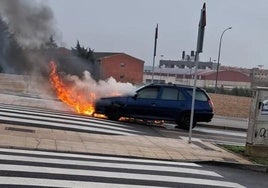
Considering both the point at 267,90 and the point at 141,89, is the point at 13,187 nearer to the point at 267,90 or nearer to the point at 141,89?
the point at 267,90

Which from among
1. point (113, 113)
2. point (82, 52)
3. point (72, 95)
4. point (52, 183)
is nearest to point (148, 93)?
point (113, 113)

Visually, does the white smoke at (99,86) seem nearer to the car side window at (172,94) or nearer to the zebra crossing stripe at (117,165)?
the car side window at (172,94)

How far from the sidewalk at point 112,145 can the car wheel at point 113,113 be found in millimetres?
4023

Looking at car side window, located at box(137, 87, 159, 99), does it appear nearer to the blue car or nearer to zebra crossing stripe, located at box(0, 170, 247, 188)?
the blue car

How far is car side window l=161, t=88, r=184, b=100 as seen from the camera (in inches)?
765

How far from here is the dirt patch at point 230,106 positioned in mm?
30906

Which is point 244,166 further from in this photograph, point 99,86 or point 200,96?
point 99,86

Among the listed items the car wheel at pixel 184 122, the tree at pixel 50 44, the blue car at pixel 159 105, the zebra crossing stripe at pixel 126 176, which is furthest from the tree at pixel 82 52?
the zebra crossing stripe at pixel 126 176

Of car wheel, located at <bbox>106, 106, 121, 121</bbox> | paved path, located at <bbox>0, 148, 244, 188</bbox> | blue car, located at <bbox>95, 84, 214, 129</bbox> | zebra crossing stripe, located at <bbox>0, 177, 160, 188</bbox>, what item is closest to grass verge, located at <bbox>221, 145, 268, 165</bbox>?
paved path, located at <bbox>0, 148, 244, 188</bbox>

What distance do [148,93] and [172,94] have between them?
957 millimetres

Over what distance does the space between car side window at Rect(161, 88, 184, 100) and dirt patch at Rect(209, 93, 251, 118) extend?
11.5 meters

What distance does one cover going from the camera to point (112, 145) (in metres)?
12.5

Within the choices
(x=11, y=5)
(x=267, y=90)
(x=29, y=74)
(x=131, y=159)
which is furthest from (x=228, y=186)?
(x=29, y=74)

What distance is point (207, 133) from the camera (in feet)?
64.2
